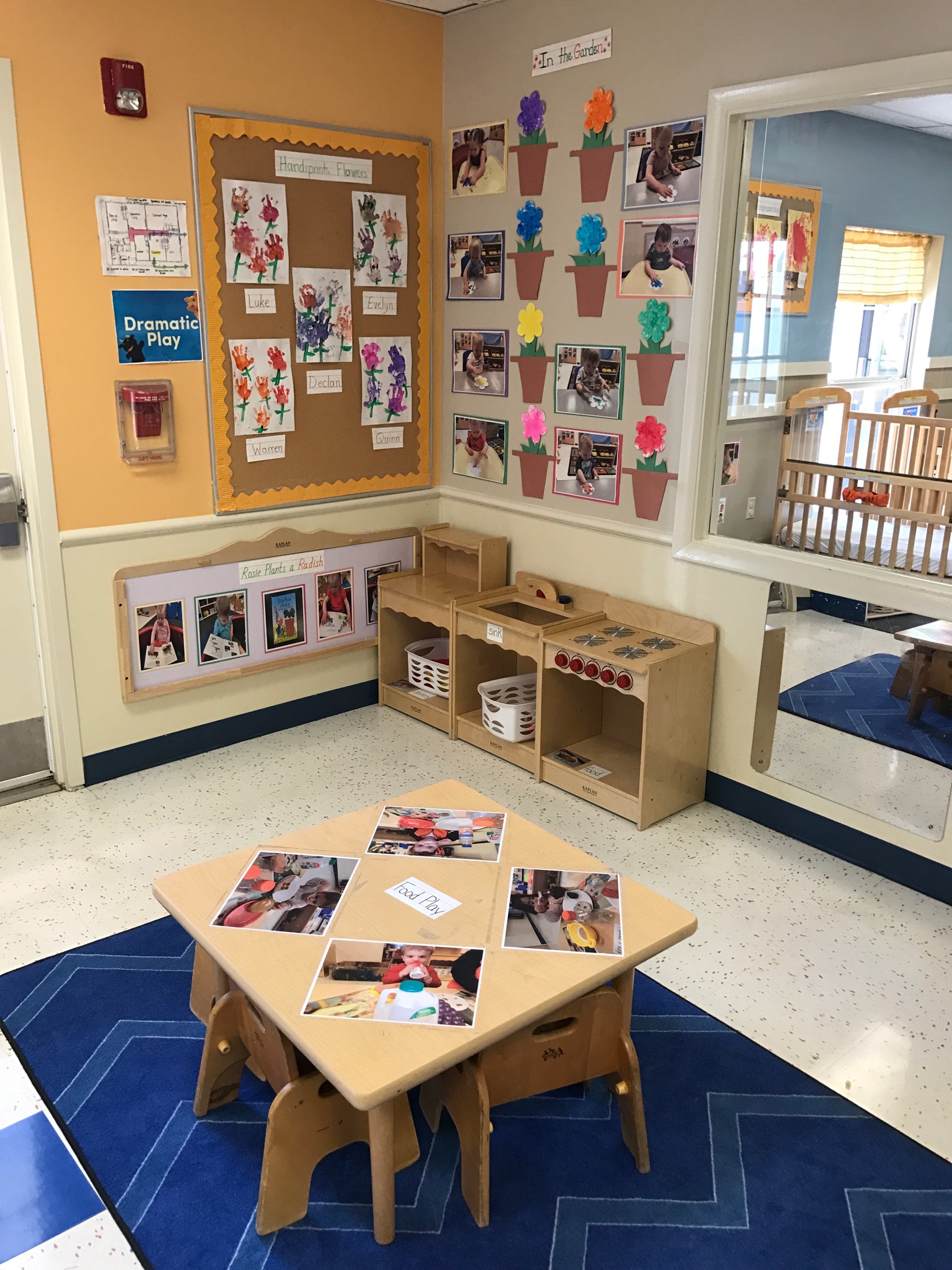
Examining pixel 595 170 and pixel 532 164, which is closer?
pixel 595 170

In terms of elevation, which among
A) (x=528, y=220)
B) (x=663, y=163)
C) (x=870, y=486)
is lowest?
(x=870, y=486)

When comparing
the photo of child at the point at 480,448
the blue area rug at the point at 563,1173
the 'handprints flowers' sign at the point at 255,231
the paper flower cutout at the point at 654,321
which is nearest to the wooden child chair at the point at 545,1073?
the blue area rug at the point at 563,1173

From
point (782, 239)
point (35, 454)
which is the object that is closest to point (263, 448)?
point (35, 454)

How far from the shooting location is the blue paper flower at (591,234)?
3.49 meters

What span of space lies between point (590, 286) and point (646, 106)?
1.94 feet

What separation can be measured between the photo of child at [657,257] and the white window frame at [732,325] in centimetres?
5

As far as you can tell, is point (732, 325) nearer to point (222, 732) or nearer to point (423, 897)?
point (423, 897)

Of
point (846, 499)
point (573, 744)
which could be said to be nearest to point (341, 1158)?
point (573, 744)

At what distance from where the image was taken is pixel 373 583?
4312 mm

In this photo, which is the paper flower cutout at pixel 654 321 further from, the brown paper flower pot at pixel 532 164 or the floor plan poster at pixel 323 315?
the floor plan poster at pixel 323 315

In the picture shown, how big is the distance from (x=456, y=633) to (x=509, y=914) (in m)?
2.00

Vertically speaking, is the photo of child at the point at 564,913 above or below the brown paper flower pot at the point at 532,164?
below

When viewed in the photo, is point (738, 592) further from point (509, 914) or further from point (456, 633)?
point (509, 914)

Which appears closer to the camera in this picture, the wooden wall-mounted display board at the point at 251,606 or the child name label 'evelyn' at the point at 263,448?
the wooden wall-mounted display board at the point at 251,606
